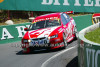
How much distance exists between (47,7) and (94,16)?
3.90 meters

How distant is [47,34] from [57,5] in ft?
33.9

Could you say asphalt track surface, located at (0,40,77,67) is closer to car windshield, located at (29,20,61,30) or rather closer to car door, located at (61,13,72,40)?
car door, located at (61,13,72,40)

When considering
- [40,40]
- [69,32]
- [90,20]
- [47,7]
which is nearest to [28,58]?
[40,40]

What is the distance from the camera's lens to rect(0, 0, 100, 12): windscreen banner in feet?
73.7

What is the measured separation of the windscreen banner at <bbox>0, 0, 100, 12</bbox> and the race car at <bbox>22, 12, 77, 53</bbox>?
8050 millimetres

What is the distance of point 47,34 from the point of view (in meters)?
12.7

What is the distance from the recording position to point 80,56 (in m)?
8.46

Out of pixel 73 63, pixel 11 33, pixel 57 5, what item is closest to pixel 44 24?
pixel 73 63

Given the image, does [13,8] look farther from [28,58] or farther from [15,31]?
[28,58]

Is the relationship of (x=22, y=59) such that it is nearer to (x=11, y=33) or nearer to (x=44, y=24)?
(x=44, y=24)

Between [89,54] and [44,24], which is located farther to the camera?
[44,24]

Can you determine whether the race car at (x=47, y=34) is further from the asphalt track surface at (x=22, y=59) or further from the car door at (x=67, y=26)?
the asphalt track surface at (x=22, y=59)

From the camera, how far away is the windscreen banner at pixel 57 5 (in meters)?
22.5

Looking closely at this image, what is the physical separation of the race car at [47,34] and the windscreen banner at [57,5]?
26.4 feet
